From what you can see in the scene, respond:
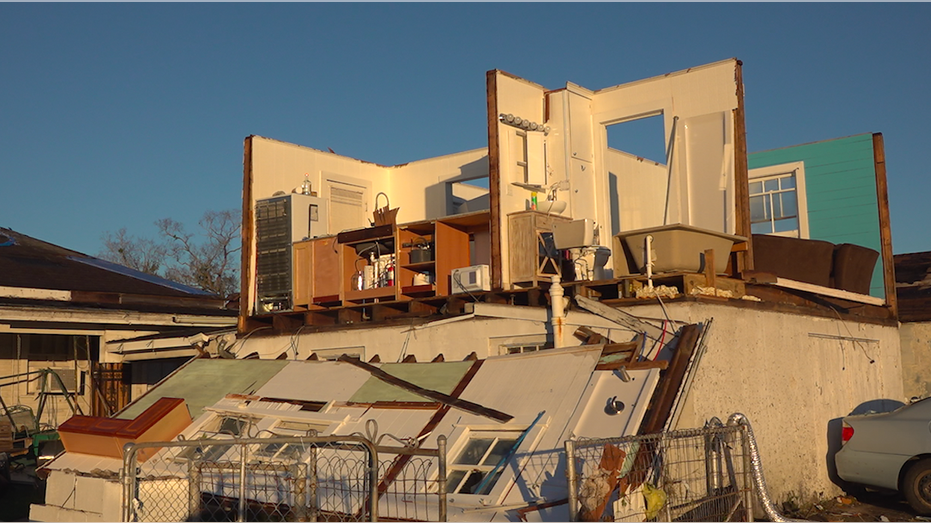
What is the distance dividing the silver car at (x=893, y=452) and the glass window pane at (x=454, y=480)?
6047 millimetres

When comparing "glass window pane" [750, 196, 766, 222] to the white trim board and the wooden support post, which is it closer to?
the white trim board

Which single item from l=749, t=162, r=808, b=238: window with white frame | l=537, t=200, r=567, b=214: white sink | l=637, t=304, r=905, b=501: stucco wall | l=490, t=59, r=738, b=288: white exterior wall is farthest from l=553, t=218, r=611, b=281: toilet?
l=749, t=162, r=808, b=238: window with white frame

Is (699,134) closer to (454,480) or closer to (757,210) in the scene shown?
(757,210)

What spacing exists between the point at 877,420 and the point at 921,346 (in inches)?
187

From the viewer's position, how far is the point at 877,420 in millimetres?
11992

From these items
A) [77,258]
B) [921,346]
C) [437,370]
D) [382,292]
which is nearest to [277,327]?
[382,292]

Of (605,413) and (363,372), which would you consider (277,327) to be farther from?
(605,413)

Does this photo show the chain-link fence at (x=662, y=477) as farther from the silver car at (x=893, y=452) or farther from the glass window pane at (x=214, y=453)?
the glass window pane at (x=214, y=453)

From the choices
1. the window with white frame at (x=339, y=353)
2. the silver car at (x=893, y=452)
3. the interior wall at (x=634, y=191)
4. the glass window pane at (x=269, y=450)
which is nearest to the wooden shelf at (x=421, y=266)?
the window with white frame at (x=339, y=353)

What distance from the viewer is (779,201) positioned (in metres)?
20.1

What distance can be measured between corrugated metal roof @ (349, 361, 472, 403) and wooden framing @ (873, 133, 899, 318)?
871 cm

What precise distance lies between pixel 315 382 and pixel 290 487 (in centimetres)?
343

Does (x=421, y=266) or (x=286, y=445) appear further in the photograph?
(x=421, y=266)

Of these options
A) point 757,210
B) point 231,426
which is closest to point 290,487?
point 231,426
